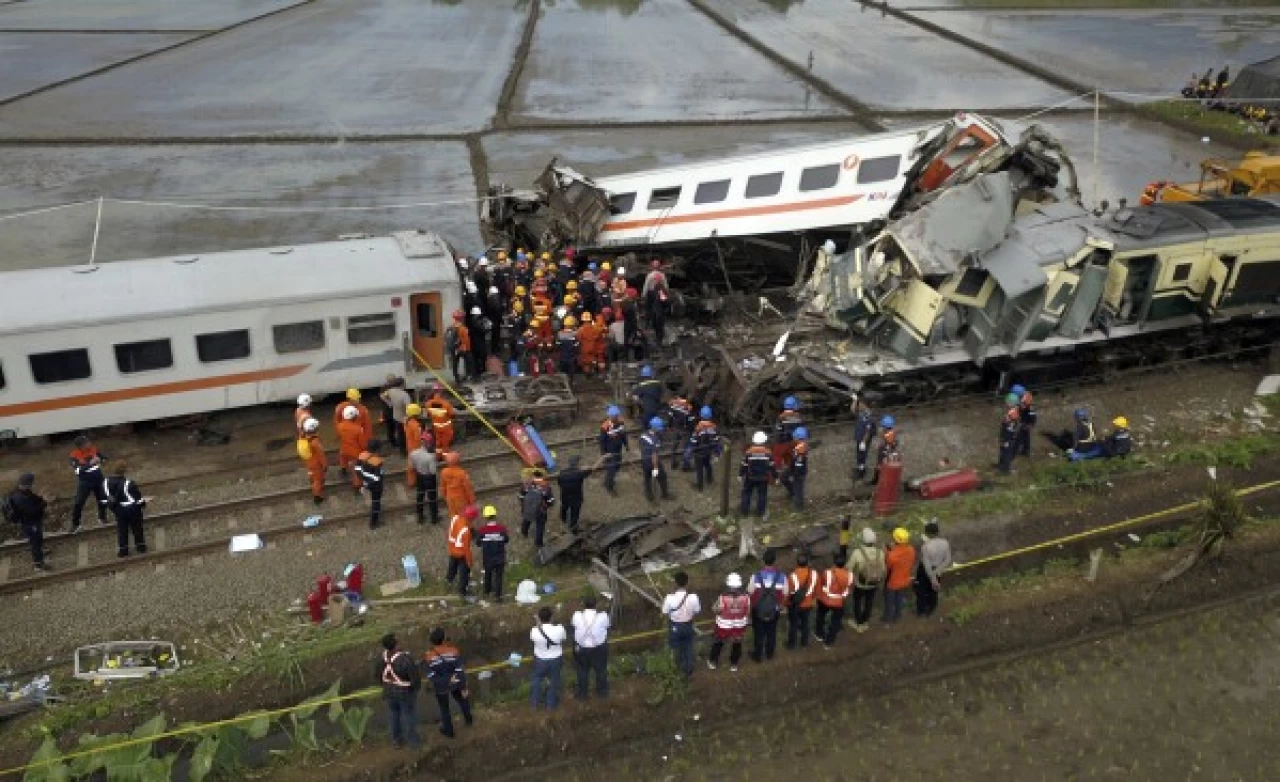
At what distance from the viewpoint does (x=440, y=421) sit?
14781mm

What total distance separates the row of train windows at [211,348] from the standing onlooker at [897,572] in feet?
29.2

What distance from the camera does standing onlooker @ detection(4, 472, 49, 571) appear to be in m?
12.1

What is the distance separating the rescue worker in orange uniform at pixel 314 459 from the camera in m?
13.8

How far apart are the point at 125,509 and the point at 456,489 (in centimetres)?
409

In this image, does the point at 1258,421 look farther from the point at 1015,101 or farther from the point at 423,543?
the point at 1015,101

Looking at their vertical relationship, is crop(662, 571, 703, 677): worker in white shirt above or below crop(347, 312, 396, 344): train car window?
below

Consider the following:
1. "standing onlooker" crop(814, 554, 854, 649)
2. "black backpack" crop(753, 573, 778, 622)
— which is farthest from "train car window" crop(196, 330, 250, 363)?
"standing onlooker" crop(814, 554, 854, 649)

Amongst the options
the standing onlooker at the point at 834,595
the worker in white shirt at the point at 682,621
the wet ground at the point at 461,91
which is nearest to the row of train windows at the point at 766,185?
the wet ground at the point at 461,91

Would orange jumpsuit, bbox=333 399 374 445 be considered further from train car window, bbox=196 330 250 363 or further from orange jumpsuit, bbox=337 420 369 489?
train car window, bbox=196 330 250 363

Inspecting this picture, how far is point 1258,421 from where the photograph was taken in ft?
55.1

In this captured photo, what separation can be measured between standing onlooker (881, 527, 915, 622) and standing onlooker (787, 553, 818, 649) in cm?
91

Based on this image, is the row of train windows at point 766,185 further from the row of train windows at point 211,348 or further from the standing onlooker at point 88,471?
the standing onlooker at point 88,471

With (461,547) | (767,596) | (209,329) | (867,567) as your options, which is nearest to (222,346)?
(209,329)

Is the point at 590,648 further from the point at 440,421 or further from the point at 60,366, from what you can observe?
the point at 60,366
